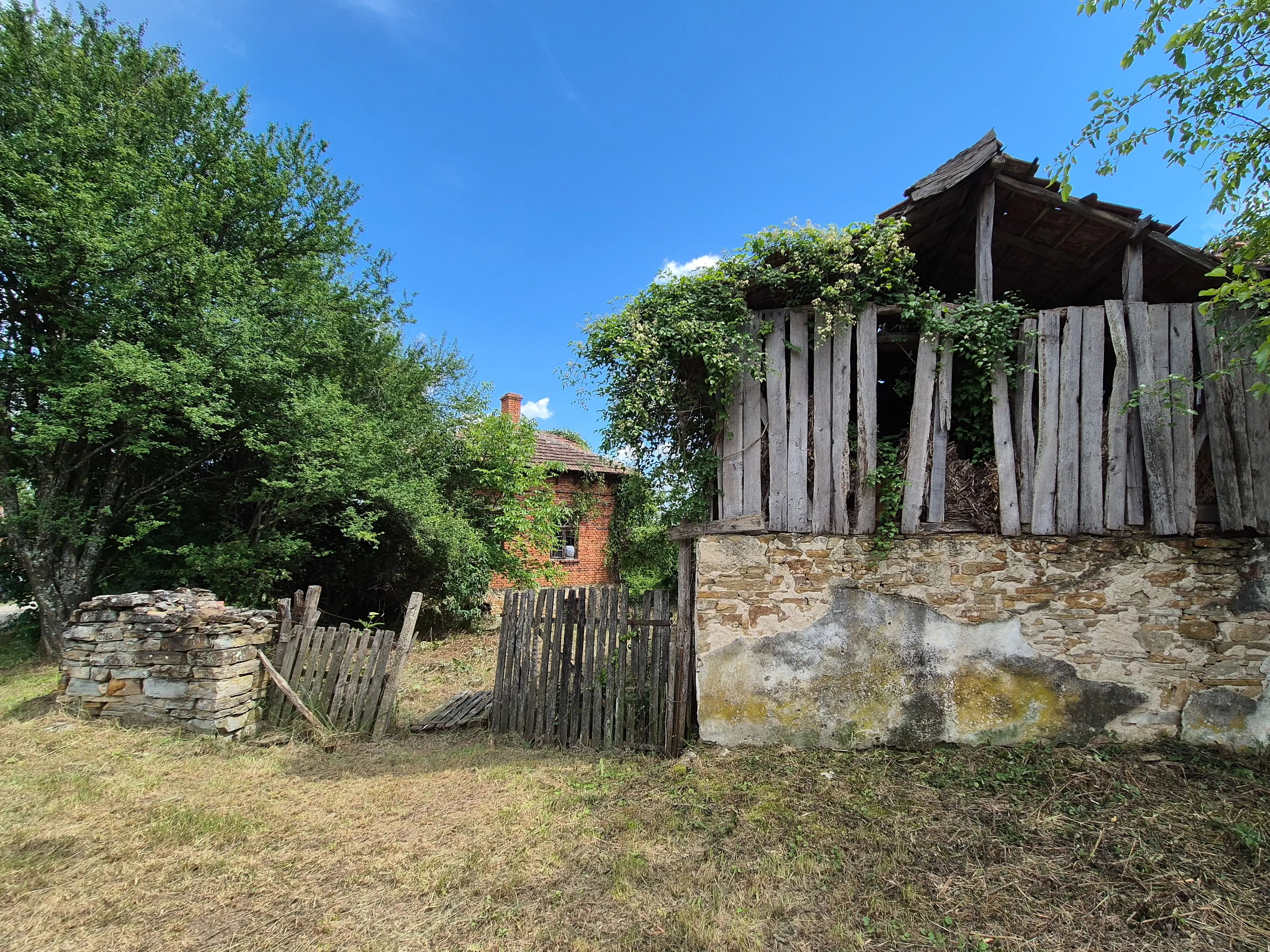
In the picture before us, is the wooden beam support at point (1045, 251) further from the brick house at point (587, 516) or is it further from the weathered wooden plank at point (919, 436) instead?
the brick house at point (587, 516)

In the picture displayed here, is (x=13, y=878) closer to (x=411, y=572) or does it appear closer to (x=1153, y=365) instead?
(x=411, y=572)

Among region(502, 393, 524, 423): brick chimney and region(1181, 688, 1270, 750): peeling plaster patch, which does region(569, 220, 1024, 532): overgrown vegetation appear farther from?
region(502, 393, 524, 423): brick chimney

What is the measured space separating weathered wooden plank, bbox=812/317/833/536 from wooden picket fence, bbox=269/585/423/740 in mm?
4485

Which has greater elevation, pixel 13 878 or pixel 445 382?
pixel 445 382

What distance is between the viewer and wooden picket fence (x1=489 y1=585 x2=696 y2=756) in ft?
19.2

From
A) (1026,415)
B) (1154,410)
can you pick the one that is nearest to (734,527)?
(1026,415)

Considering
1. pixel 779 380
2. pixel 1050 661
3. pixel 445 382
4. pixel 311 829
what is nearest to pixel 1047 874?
pixel 1050 661

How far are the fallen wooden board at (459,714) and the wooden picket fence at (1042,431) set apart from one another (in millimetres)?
3958

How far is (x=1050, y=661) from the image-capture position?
17.1 ft

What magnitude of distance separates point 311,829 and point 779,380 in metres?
5.59

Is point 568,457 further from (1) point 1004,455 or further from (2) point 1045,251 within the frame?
(1) point 1004,455

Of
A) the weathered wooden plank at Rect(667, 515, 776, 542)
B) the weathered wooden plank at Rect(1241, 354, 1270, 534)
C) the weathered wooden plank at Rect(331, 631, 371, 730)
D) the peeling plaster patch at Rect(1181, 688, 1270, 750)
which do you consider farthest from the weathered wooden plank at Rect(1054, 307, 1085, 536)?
the weathered wooden plank at Rect(331, 631, 371, 730)

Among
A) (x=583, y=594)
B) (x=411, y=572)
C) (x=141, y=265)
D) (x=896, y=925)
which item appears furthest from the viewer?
(x=411, y=572)

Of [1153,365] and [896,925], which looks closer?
[896,925]
